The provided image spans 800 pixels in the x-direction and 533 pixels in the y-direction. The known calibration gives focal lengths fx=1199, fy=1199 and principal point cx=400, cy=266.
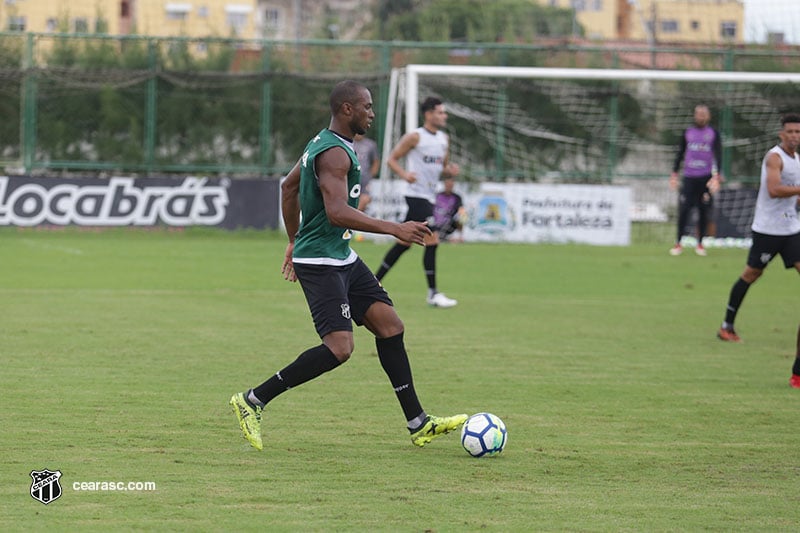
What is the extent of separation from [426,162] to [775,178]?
465 centimetres

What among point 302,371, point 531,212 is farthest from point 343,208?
point 531,212

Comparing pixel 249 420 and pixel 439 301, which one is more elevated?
pixel 249 420

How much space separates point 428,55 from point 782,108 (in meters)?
8.16

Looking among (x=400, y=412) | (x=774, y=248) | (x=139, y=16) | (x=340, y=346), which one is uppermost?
(x=139, y=16)

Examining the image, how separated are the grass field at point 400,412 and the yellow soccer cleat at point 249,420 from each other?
13 centimetres

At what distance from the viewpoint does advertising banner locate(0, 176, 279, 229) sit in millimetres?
24000

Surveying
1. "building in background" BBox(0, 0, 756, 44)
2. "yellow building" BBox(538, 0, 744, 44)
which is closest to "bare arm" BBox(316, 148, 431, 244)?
"building in background" BBox(0, 0, 756, 44)

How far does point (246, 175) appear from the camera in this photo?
2695cm

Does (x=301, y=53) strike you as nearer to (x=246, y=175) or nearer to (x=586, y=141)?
(x=246, y=175)

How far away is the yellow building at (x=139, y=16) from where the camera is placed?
3262 cm

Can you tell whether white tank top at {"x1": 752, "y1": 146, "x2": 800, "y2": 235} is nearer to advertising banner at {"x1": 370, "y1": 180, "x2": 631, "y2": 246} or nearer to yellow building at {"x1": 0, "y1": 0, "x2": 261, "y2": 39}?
advertising banner at {"x1": 370, "y1": 180, "x2": 631, "y2": 246}

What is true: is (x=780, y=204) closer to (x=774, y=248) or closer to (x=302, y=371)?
(x=774, y=248)

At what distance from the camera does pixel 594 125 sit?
89.9ft

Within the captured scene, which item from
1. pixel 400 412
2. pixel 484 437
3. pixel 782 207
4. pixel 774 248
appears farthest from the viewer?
pixel 774 248
